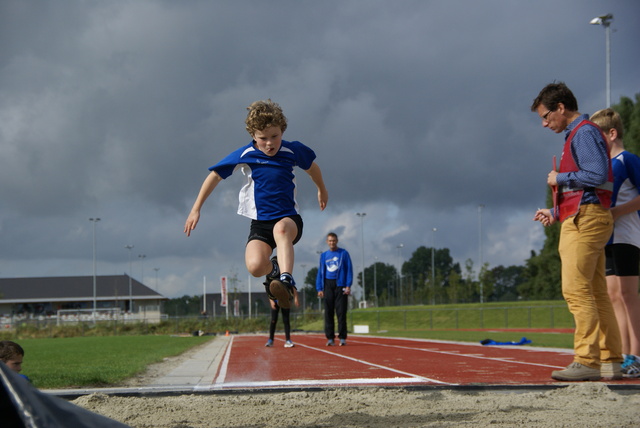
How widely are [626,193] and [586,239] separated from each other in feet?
2.90


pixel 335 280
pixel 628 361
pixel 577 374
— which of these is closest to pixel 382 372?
pixel 577 374

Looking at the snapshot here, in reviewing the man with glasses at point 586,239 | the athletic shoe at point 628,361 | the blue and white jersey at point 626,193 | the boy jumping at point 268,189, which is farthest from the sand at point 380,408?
the blue and white jersey at point 626,193

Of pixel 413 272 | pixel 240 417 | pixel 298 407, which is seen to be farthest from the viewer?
pixel 413 272

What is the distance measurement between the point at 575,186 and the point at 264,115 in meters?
2.79

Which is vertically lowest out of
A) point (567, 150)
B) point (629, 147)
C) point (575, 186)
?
point (575, 186)

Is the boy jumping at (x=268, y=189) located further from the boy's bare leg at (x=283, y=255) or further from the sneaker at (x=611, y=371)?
the sneaker at (x=611, y=371)

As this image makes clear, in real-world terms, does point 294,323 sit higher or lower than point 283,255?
lower

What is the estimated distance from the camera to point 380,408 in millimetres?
4109

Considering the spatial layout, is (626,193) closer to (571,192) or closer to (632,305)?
(571,192)

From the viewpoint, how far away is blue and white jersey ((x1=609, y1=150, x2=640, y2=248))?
5770 mm

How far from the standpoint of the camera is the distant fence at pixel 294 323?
39375 millimetres

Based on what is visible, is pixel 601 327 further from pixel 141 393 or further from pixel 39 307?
pixel 39 307

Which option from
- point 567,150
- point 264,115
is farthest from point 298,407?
point 567,150

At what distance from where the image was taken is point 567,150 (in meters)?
5.66
